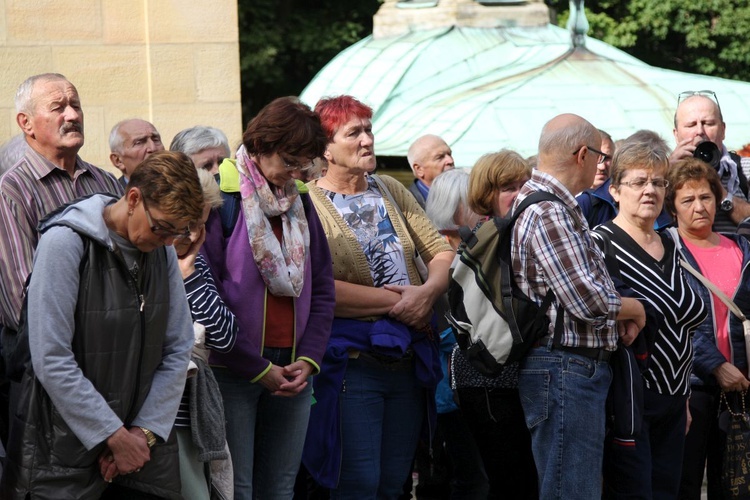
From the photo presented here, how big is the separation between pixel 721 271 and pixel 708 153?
789mm

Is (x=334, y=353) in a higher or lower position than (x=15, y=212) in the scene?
lower

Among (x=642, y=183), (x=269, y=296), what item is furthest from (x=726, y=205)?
(x=269, y=296)

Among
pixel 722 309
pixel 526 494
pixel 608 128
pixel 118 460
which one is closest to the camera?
pixel 118 460

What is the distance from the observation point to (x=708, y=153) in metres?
6.69

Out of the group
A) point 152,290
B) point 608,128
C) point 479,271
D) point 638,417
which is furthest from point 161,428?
Answer: point 608,128

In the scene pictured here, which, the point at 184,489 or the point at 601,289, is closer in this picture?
the point at 184,489

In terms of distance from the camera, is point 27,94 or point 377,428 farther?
point 377,428

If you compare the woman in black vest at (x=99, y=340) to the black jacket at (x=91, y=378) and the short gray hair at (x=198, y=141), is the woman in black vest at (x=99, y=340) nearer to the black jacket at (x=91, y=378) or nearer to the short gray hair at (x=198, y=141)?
the black jacket at (x=91, y=378)

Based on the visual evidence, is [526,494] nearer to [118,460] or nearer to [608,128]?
[118,460]

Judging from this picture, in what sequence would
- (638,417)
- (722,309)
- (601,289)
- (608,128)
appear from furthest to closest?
1. (608,128)
2. (722,309)
3. (638,417)
4. (601,289)

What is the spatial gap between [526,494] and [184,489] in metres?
1.75

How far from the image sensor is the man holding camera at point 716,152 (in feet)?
21.9

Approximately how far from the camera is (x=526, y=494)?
5633mm

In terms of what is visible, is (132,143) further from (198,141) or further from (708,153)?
(708,153)
